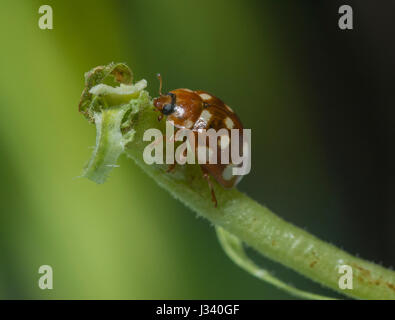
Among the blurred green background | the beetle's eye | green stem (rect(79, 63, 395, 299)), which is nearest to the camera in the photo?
green stem (rect(79, 63, 395, 299))

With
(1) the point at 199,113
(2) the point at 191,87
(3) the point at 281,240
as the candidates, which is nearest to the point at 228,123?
(1) the point at 199,113

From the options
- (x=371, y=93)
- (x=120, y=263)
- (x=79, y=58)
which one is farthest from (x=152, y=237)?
(x=371, y=93)

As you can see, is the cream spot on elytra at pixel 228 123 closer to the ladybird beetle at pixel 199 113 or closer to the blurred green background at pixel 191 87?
the ladybird beetle at pixel 199 113

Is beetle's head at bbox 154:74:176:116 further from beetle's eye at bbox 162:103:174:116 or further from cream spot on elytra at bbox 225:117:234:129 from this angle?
cream spot on elytra at bbox 225:117:234:129

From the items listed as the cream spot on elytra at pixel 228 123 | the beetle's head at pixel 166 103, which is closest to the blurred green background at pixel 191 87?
the beetle's head at pixel 166 103

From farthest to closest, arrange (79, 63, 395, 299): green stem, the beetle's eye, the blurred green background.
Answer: the blurred green background
the beetle's eye
(79, 63, 395, 299): green stem

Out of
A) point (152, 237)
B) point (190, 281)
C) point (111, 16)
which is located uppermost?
point (111, 16)

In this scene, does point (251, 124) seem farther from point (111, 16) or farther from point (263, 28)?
point (111, 16)

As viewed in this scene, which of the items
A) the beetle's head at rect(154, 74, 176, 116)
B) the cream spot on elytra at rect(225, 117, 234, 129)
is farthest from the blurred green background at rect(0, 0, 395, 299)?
the cream spot on elytra at rect(225, 117, 234, 129)
